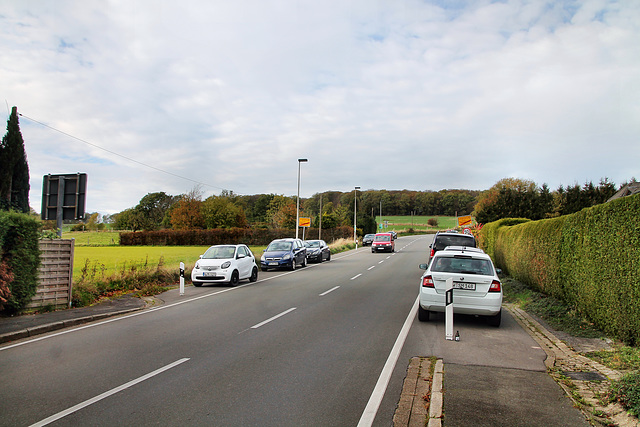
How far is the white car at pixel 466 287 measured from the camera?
28.2ft

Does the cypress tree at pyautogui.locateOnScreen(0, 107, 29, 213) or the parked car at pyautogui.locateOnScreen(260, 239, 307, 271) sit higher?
the cypress tree at pyautogui.locateOnScreen(0, 107, 29, 213)

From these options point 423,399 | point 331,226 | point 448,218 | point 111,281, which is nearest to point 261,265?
point 111,281

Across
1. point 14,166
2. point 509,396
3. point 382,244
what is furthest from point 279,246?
point 14,166

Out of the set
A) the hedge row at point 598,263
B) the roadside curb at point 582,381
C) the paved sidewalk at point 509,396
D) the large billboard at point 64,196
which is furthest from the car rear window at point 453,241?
the large billboard at point 64,196

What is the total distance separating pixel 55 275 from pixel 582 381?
1166 centimetres

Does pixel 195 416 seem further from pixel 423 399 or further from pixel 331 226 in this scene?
pixel 331 226

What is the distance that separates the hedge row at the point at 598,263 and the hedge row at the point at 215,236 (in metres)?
47.7

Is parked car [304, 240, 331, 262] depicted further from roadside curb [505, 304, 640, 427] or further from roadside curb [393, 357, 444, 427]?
roadside curb [393, 357, 444, 427]

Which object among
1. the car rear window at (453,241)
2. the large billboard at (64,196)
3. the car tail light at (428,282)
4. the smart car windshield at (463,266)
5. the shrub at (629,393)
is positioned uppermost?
the large billboard at (64,196)

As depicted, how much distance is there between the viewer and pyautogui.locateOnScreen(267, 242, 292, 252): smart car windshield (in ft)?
80.1

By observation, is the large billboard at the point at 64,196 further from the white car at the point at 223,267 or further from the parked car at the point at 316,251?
the parked car at the point at 316,251

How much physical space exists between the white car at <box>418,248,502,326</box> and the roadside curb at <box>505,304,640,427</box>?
1.04 metres

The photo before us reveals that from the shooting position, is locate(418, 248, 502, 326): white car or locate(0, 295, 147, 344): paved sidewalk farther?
locate(418, 248, 502, 326): white car

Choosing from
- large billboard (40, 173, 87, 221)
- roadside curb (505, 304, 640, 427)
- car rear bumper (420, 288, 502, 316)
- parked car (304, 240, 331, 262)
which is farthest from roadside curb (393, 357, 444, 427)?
parked car (304, 240, 331, 262)
